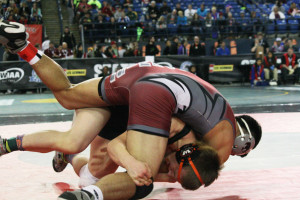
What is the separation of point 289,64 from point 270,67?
54 centimetres

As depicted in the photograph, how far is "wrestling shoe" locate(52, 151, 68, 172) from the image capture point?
122 inches

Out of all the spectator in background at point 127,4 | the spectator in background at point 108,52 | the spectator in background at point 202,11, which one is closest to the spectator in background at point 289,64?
the spectator in background at point 202,11

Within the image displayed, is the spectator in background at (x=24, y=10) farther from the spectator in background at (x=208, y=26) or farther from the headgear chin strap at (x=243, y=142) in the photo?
the headgear chin strap at (x=243, y=142)

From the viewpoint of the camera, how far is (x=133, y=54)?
38.9ft

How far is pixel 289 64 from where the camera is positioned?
39.8 ft

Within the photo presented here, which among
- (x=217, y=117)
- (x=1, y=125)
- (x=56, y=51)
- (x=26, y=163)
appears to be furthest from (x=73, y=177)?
(x=56, y=51)

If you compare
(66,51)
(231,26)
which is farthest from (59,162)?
(231,26)

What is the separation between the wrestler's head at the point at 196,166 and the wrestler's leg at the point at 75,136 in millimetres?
605

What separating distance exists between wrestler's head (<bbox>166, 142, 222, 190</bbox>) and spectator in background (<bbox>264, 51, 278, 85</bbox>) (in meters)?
10.3

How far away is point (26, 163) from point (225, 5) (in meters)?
13.1

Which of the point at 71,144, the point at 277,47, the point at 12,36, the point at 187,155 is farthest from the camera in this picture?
the point at 277,47

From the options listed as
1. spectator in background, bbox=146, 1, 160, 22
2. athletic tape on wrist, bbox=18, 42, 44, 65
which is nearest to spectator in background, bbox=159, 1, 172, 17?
spectator in background, bbox=146, 1, 160, 22

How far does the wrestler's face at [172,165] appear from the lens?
226 centimetres

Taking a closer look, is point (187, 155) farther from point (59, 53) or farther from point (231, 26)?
point (231, 26)
